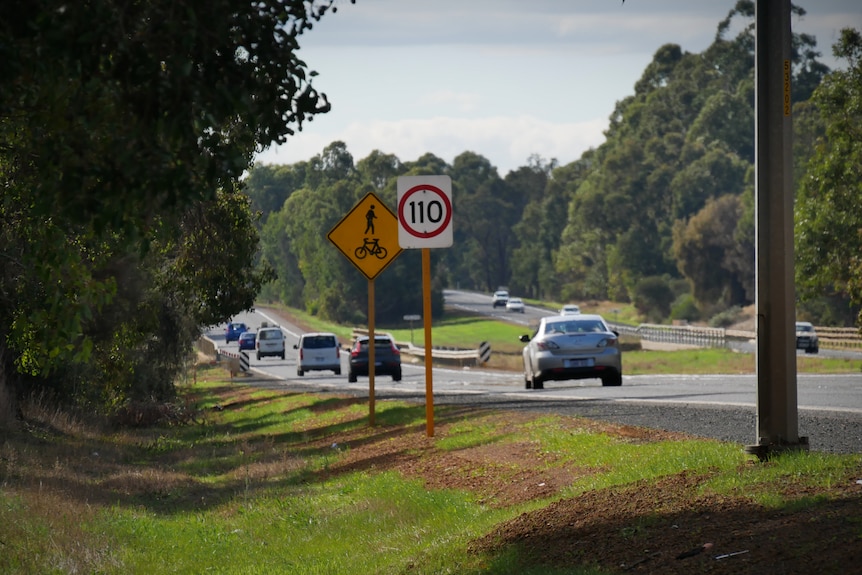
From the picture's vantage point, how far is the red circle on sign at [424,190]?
16219mm

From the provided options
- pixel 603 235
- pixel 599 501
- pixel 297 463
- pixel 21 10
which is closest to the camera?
pixel 21 10

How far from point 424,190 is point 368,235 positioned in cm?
272

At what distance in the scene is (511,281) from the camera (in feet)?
549

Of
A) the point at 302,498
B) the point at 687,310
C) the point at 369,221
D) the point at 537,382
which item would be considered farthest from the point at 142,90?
the point at 687,310

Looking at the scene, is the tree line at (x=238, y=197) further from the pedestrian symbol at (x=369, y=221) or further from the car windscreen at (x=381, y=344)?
the car windscreen at (x=381, y=344)

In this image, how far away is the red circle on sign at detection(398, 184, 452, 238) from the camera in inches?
639

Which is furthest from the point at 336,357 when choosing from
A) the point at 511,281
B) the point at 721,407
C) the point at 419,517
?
the point at 511,281

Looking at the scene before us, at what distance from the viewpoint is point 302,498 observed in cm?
1417

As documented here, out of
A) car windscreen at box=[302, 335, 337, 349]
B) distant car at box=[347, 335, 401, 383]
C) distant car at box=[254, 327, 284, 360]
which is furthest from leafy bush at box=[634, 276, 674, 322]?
distant car at box=[347, 335, 401, 383]

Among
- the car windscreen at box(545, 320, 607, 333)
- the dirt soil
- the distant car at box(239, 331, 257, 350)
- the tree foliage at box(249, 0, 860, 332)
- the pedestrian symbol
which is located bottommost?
the dirt soil

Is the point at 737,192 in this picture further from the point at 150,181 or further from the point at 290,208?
the point at 150,181

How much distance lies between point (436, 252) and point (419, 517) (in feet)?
454

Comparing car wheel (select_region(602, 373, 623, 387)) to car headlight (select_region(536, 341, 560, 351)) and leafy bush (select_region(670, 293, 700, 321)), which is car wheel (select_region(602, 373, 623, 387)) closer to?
car headlight (select_region(536, 341, 560, 351))

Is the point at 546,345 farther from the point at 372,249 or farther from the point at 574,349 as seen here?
the point at 372,249
